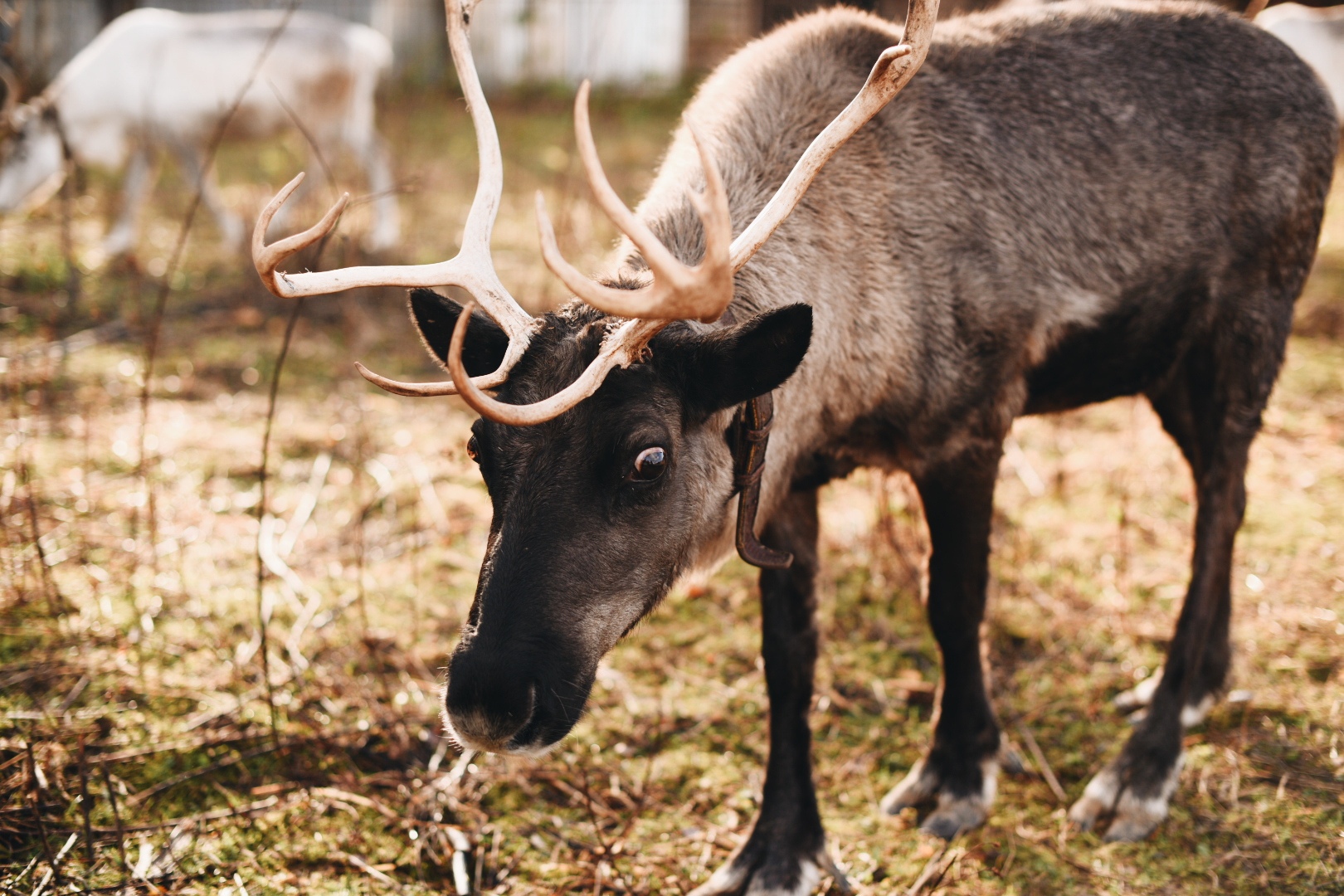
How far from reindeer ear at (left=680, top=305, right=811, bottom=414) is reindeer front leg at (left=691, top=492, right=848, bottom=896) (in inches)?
32.4

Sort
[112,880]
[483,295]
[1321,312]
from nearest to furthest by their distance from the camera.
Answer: [483,295] → [112,880] → [1321,312]

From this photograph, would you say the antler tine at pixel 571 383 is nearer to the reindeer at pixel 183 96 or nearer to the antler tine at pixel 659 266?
the antler tine at pixel 659 266

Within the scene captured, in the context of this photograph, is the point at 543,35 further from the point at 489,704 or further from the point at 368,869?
the point at 489,704

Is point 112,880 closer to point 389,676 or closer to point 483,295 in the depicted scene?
point 389,676

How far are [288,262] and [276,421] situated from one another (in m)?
1.96

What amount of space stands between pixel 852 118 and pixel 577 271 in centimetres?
78

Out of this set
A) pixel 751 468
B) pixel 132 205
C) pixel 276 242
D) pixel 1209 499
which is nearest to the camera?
pixel 276 242

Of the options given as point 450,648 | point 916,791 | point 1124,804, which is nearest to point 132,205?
point 450,648

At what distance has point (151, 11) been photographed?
932 cm

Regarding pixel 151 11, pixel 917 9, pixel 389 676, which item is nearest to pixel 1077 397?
pixel 917 9

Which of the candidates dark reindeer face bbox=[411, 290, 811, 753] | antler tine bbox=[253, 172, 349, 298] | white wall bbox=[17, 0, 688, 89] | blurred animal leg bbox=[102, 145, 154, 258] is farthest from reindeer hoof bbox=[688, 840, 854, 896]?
white wall bbox=[17, 0, 688, 89]

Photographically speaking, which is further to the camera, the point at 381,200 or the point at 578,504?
the point at 381,200

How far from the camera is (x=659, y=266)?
6.60 feet

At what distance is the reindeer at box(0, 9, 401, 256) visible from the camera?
27.6 ft
